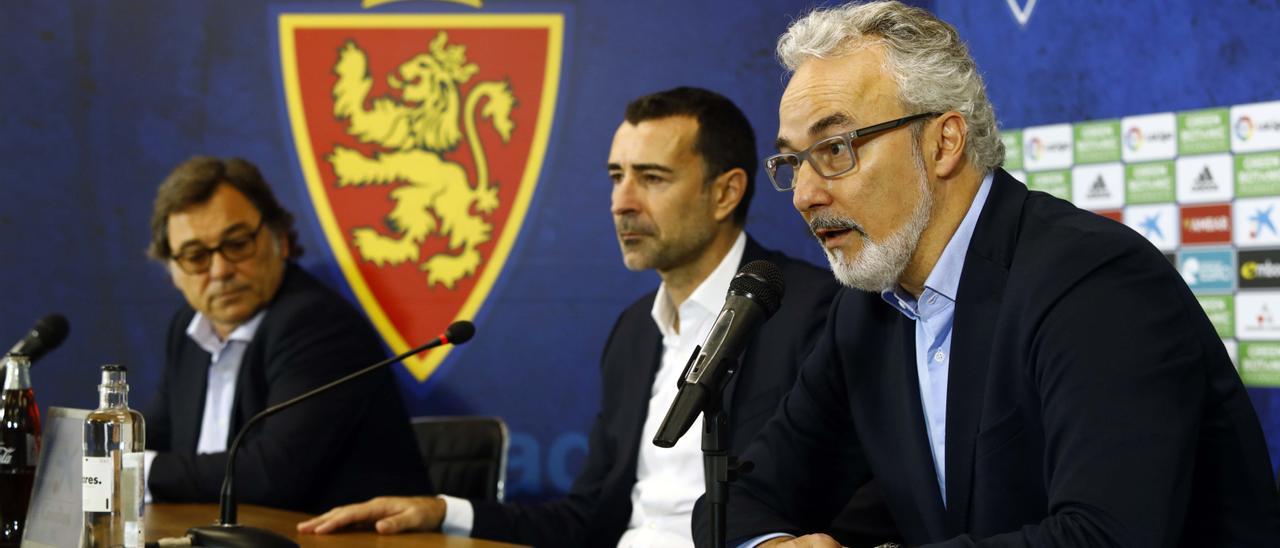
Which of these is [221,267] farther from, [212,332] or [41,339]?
[41,339]

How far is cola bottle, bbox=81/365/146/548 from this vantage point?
189 centimetres

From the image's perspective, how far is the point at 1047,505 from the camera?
1763 millimetres

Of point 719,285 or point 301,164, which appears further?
point 301,164

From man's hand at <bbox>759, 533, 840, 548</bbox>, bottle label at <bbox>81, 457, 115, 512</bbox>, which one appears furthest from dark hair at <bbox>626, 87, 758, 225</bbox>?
bottle label at <bbox>81, 457, 115, 512</bbox>

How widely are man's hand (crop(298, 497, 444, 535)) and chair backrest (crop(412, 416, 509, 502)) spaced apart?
0.87 meters

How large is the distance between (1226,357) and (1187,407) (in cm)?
15

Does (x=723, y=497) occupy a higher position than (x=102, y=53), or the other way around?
(x=102, y=53)

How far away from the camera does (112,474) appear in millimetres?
1896

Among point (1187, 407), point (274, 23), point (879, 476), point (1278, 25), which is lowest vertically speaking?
point (879, 476)

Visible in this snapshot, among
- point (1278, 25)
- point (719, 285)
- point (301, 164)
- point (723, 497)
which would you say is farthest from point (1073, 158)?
point (301, 164)

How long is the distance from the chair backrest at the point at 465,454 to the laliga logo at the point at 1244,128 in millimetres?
1980

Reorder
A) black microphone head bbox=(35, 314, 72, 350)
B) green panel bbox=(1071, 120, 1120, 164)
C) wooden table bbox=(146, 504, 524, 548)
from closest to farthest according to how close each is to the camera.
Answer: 1. wooden table bbox=(146, 504, 524, 548)
2. black microphone head bbox=(35, 314, 72, 350)
3. green panel bbox=(1071, 120, 1120, 164)

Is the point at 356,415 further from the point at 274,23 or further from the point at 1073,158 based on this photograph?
the point at 1073,158

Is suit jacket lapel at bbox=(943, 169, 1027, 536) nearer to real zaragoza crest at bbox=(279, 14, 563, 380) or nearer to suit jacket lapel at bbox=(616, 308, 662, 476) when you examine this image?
suit jacket lapel at bbox=(616, 308, 662, 476)
